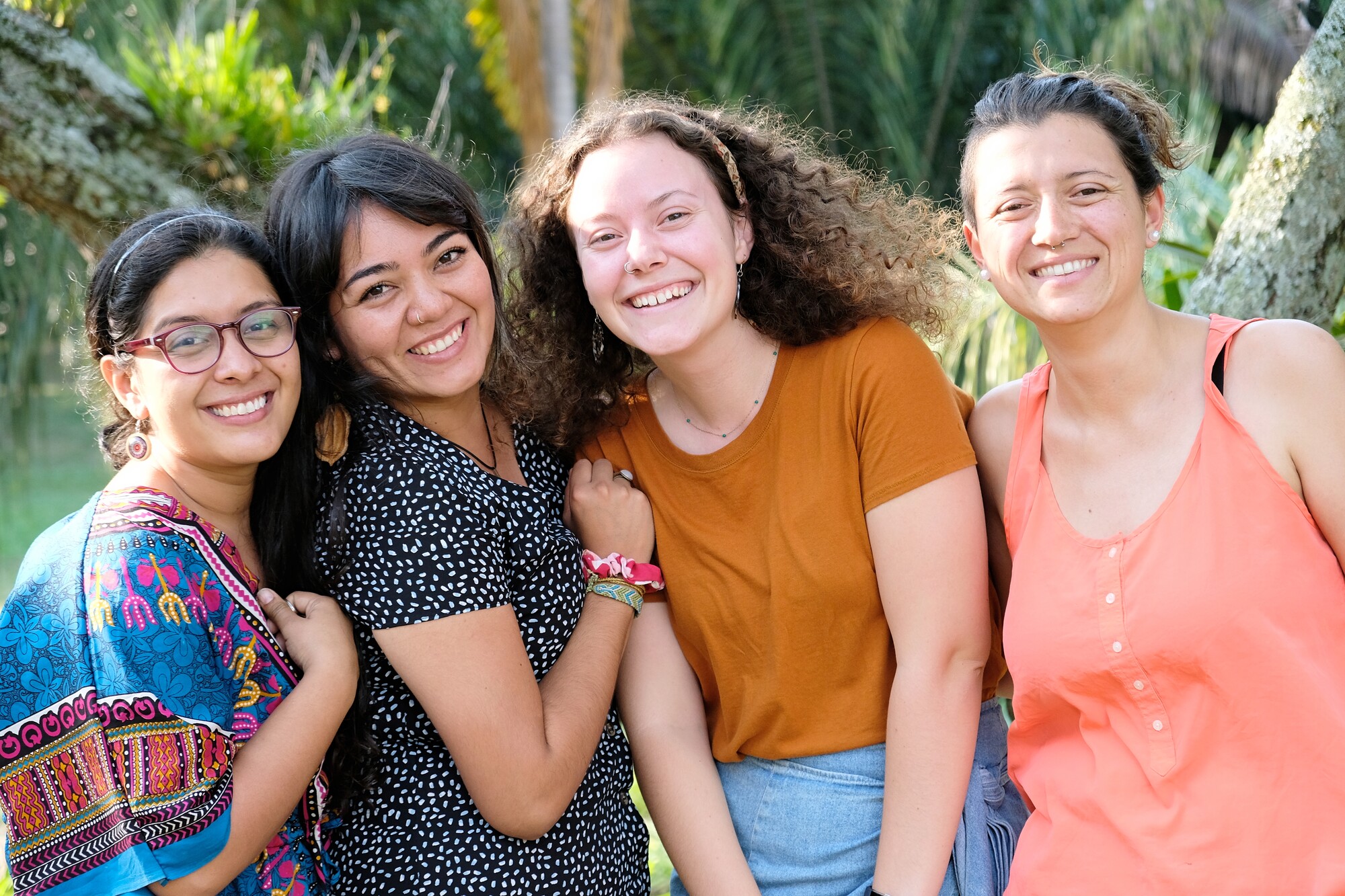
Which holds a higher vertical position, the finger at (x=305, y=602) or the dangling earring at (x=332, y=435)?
the dangling earring at (x=332, y=435)

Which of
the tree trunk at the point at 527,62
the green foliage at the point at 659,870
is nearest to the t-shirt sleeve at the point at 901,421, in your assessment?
the green foliage at the point at 659,870

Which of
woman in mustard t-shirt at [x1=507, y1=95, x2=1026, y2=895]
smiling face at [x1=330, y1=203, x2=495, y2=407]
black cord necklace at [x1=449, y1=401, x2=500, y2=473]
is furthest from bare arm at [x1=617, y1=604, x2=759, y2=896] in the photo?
smiling face at [x1=330, y1=203, x2=495, y2=407]

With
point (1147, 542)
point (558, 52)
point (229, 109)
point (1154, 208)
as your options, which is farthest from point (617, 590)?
point (558, 52)

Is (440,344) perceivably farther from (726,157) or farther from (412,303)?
(726,157)

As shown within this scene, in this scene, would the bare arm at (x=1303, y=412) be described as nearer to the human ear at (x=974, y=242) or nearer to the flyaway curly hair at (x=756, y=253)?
the human ear at (x=974, y=242)

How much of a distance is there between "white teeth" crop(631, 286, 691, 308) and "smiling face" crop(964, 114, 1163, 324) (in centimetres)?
63

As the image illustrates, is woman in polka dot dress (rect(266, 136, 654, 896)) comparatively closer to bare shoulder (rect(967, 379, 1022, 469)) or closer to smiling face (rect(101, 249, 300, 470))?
smiling face (rect(101, 249, 300, 470))

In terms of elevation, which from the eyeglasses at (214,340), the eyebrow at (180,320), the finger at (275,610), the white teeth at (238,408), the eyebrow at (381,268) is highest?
the eyebrow at (381,268)

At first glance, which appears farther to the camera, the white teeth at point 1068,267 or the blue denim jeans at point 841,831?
the blue denim jeans at point 841,831

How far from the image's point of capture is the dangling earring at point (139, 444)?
2.24 meters

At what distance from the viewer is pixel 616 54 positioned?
8836 mm

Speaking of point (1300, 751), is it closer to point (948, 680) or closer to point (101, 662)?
point (948, 680)

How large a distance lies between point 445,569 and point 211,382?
55 centimetres

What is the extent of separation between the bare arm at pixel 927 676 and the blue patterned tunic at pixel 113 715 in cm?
122
